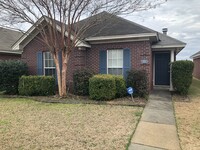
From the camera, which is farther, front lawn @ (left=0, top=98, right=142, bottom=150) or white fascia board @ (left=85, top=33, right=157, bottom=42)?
white fascia board @ (left=85, top=33, right=157, bottom=42)

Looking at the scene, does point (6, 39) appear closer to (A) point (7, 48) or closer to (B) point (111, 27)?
(A) point (7, 48)

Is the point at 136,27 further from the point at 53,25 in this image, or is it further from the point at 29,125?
the point at 29,125

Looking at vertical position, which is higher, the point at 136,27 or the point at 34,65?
the point at 136,27

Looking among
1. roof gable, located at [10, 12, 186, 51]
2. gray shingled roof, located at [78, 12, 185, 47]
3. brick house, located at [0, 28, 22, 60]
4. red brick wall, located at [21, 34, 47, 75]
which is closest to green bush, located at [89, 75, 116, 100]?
roof gable, located at [10, 12, 186, 51]

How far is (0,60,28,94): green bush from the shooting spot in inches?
437

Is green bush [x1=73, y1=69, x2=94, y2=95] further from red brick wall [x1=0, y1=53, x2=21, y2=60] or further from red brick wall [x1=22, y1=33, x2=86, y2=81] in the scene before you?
red brick wall [x1=0, y1=53, x2=21, y2=60]

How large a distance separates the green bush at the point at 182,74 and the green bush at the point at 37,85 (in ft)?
21.6

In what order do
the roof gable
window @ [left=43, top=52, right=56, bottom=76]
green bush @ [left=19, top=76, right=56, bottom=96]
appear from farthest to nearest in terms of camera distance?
window @ [left=43, top=52, right=56, bottom=76] < green bush @ [left=19, top=76, right=56, bottom=96] < the roof gable

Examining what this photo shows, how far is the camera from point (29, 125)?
228 inches

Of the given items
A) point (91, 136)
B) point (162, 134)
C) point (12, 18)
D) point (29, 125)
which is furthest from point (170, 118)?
point (12, 18)

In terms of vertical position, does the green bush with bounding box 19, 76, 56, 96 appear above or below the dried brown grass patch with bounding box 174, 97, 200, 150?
above

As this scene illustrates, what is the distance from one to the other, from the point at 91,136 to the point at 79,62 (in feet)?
22.6

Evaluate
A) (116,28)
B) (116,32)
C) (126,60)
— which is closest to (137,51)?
(126,60)

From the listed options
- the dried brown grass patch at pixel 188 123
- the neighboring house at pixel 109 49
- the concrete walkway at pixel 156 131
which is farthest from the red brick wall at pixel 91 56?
the concrete walkway at pixel 156 131
